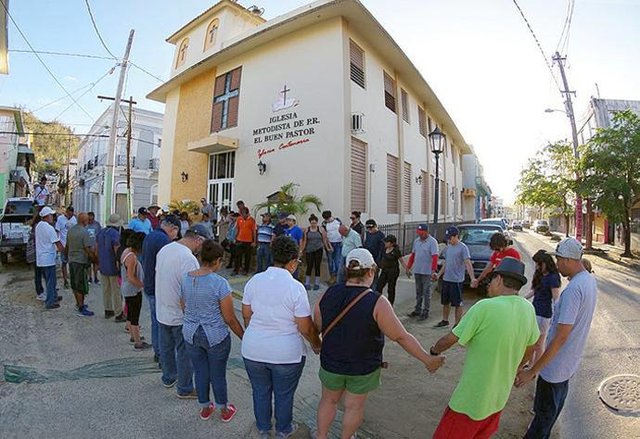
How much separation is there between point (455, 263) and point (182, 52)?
58.4 feet

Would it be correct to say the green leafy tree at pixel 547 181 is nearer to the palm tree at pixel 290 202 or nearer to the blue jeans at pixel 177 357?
the palm tree at pixel 290 202

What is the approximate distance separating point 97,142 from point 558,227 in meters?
54.7

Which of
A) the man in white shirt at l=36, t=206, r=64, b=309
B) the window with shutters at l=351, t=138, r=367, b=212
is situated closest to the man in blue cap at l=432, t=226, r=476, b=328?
the window with shutters at l=351, t=138, r=367, b=212

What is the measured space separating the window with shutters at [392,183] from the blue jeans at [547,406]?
12.6 meters

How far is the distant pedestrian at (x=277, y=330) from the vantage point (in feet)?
9.09

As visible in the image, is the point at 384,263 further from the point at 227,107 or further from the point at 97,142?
the point at 97,142

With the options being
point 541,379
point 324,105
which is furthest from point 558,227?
point 541,379

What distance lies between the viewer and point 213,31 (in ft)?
55.9

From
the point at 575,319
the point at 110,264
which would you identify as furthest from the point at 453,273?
the point at 110,264

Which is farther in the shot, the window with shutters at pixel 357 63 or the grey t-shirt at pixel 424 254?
the window with shutters at pixel 357 63

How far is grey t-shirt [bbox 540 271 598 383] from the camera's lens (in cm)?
283

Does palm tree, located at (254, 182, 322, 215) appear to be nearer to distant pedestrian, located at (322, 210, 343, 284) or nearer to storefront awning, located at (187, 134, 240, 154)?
distant pedestrian, located at (322, 210, 343, 284)

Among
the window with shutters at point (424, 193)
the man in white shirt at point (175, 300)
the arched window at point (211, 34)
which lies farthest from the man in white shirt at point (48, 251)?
the window with shutters at point (424, 193)

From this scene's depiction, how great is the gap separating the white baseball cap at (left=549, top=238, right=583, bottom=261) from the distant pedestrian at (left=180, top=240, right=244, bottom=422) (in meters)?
2.64
